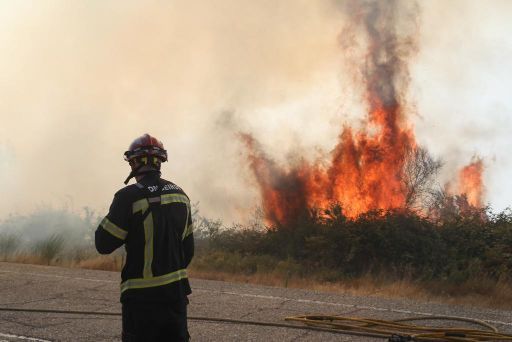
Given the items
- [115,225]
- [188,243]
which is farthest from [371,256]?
[115,225]

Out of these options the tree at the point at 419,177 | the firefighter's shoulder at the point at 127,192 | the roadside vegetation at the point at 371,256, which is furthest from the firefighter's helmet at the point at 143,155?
the tree at the point at 419,177

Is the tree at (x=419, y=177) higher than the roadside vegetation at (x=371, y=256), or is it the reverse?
the tree at (x=419, y=177)

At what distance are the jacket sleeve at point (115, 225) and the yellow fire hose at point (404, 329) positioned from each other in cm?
356

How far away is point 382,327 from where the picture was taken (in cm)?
729

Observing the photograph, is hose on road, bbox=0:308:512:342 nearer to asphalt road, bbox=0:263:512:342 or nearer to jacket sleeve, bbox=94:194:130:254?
asphalt road, bbox=0:263:512:342

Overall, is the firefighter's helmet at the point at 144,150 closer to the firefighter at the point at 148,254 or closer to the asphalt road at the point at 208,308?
the firefighter at the point at 148,254

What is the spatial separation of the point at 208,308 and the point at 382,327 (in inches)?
103

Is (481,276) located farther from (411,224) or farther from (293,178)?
(293,178)

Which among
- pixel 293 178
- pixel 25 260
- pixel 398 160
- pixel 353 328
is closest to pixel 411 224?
pixel 398 160

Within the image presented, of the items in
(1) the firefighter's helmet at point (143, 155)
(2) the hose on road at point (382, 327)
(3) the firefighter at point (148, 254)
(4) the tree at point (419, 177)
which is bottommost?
(2) the hose on road at point (382, 327)

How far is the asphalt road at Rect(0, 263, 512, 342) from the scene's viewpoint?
272 inches

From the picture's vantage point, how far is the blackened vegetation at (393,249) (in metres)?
12.9

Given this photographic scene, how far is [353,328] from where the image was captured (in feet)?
23.5

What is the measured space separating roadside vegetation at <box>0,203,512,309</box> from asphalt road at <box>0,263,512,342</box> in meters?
1.49
